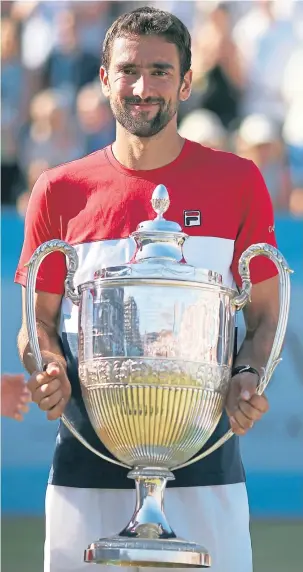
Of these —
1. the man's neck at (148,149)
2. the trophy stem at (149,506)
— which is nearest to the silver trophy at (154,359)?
the trophy stem at (149,506)

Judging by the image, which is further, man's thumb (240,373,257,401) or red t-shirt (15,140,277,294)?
red t-shirt (15,140,277,294)

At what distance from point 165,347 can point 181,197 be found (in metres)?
0.49

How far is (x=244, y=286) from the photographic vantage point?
8.88 feet

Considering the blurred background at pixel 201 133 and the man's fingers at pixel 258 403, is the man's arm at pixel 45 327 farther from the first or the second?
the blurred background at pixel 201 133

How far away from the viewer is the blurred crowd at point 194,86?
6.07 m

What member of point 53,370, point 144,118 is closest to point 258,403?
point 53,370

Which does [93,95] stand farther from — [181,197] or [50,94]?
[181,197]

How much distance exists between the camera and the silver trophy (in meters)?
2.60

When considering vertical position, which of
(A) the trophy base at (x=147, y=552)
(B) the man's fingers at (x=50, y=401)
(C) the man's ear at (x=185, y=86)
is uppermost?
(C) the man's ear at (x=185, y=86)

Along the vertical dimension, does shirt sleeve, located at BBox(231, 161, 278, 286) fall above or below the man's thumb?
above

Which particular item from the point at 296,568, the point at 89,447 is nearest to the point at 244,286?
the point at 89,447

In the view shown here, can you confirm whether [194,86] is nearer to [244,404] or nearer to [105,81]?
[105,81]

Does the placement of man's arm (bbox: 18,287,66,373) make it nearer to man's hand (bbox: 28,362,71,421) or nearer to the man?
the man

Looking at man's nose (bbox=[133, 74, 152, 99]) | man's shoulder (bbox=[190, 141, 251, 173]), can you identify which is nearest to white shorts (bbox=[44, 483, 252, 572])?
man's shoulder (bbox=[190, 141, 251, 173])
